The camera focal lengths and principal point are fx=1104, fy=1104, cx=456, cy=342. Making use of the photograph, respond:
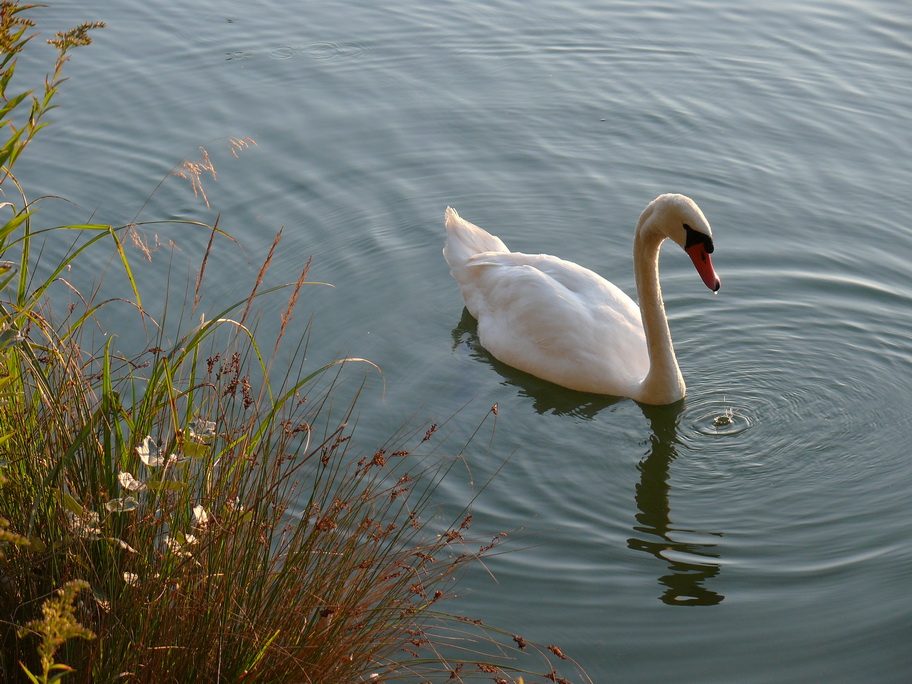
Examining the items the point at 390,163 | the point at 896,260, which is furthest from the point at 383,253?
the point at 896,260

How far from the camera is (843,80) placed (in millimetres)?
10719

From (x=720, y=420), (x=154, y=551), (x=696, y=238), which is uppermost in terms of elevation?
(x=696, y=238)

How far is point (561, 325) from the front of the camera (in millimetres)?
6871

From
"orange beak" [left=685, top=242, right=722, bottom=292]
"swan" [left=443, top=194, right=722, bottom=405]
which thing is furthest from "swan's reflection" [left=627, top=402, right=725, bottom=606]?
"orange beak" [left=685, top=242, right=722, bottom=292]

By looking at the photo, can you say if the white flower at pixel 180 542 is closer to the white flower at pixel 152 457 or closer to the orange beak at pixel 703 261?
the white flower at pixel 152 457

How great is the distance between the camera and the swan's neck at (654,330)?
6430 millimetres

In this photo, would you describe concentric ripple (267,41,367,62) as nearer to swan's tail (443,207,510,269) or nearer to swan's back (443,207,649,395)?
swan's tail (443,207,510,269)

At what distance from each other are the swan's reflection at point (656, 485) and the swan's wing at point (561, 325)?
0.09m

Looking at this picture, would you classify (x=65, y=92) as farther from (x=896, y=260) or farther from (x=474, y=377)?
(x=896, y=260)

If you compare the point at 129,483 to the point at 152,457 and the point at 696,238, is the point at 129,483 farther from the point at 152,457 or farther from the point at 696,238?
the point at 696,238

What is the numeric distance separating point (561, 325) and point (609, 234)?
1.87m

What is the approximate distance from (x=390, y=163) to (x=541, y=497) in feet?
14.9

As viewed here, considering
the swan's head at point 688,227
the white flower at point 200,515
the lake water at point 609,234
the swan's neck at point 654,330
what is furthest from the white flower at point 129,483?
the swan's neck at point 654,330

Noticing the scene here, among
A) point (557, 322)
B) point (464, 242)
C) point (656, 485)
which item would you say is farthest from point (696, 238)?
point (464, 242)
